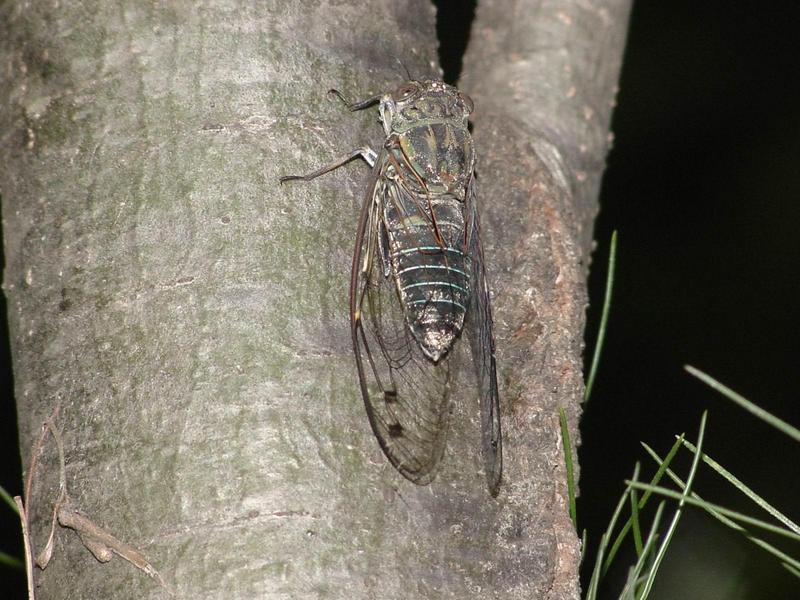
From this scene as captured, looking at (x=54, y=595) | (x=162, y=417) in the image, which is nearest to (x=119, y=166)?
(x=162, y=417)

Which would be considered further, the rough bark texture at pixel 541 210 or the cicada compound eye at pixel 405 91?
the cicada compound eye at pixel 405 91

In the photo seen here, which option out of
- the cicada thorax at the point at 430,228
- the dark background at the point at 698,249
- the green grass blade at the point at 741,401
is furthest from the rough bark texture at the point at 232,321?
the dark background at the point at 698,249

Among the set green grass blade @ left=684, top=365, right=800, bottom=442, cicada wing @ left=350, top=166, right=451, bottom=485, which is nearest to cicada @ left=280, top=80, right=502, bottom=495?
cicada wing @ left=350, top=166, right=451, bottom=485

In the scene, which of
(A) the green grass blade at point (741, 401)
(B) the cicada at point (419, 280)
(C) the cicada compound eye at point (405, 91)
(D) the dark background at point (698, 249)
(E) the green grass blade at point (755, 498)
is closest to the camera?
(A) the green grass blade at point (741, 401)

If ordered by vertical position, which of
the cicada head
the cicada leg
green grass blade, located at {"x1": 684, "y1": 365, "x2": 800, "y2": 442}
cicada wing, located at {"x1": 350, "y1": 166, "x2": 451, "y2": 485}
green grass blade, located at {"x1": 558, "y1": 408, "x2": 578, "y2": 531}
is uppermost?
the cicada head

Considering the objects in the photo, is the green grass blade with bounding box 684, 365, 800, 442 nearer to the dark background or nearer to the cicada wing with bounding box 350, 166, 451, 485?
the cicada wing with bounding box 350, 166, 451, 485

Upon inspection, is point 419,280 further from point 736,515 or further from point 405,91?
point 736,515

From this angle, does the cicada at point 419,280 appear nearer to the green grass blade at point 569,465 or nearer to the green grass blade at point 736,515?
the green grass blade at point 569,465

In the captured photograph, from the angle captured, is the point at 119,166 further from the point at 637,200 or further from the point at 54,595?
the point at 637,200
